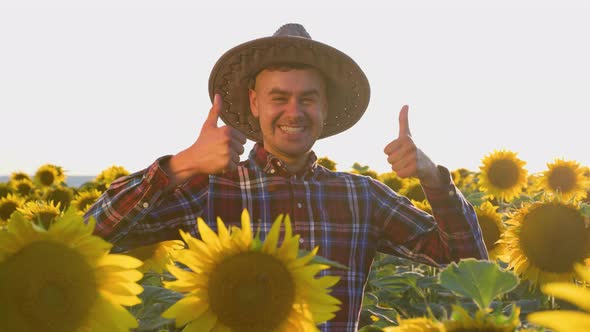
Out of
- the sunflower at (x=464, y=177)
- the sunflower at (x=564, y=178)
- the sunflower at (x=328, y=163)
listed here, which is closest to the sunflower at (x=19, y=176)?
the sunflower at (x=328, y=163)

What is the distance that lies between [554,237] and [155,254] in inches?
85.6

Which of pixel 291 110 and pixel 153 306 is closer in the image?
pixel 153 306

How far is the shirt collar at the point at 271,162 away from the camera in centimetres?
384

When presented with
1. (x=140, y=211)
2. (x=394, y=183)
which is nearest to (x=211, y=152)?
(x=140, y=211)

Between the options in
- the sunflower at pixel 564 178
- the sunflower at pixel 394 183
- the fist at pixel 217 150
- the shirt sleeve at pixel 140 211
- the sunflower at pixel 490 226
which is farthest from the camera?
the sunflower at pixel 394 183

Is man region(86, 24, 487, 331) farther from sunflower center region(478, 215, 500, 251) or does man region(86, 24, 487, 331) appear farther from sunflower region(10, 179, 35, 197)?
sunflower region(10, 179, 35, 197)

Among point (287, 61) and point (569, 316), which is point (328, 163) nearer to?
point (287, 61)

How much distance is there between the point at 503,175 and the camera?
874 centimetres

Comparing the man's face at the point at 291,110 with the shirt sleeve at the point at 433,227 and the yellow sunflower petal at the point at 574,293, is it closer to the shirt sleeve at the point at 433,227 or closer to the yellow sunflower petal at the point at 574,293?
the shirt sleeve at the point at 433,227

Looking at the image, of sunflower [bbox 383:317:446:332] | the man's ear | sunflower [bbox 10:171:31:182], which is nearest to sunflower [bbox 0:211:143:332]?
sunflower [bbox 383:317:446:332]

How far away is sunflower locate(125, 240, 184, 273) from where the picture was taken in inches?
134

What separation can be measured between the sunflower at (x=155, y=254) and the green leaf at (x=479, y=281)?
2021mm

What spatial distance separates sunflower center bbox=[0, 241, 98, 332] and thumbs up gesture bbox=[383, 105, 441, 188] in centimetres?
151

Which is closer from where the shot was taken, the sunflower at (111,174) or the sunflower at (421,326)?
the sunflower at (421,326)
